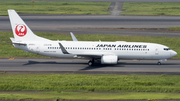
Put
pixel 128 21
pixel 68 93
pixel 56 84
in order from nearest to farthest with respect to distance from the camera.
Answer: pixel 68 93 → pixel 56 84 → pixel 128 21

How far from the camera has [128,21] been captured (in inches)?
3157

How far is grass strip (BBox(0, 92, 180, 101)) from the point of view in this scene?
2762 centimetres

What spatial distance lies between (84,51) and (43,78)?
431 inches

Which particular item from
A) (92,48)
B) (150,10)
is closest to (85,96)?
(92,48)

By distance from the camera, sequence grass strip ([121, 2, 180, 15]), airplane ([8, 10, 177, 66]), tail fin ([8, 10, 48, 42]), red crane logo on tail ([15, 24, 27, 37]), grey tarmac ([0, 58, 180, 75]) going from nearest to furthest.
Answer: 1. grey tarmac ([0, 58, 180, 75])
2. airplane ([8, 10, 177, 66])
3. tail fin ([8, 10, 48, 42])
4. red crane logo on tail ([15, 24, 27, 37])
5. grass strip ([121, 2, 180, 15])

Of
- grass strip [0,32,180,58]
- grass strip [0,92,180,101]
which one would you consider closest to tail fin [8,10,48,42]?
grass strip [0,32,180,58]

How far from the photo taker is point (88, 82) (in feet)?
111

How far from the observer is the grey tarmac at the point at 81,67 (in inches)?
1601

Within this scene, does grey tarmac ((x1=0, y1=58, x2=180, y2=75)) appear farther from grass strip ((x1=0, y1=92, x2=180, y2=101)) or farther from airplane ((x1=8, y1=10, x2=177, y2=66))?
grass strip ((x1=0, y1=92, x2=180, y2=101))

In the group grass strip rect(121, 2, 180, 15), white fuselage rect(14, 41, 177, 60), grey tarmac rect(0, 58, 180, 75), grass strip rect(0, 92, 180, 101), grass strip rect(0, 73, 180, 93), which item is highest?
grass strip rect(121, 2, 180, 15)

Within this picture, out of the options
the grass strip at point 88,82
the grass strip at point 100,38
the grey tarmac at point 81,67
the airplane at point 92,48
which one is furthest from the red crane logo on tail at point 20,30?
the grass strip at point 88,82

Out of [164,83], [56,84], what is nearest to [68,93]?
[56,84]

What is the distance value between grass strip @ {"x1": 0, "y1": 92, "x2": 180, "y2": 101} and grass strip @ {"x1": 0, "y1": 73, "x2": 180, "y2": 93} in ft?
5.49

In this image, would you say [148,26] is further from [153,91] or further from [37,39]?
[153,91]
